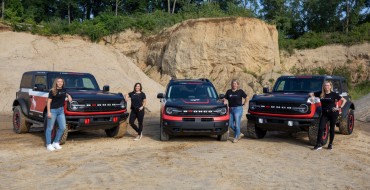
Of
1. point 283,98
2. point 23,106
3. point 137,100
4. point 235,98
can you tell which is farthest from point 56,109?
point 283,98

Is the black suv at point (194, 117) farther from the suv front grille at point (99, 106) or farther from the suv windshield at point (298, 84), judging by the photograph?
the suv windshield at point (298, 84)

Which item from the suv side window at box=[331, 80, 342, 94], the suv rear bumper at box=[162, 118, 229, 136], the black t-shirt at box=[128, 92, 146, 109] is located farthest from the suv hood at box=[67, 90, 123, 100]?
the suv side window at box=[331, 80, 342, 94]

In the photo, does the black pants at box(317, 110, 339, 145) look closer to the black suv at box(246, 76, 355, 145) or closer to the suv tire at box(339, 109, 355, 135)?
the black suv at box(246, 76, 355, 145)

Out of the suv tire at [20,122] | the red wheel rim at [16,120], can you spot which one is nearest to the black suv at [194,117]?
the suv tire at [20,122]

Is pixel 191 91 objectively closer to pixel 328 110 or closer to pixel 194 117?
pixel 194 117

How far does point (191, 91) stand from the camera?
424 inches

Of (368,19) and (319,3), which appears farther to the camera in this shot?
(319,3)

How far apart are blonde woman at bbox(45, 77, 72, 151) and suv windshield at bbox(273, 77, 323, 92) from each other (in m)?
6.26

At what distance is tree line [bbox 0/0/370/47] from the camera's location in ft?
115

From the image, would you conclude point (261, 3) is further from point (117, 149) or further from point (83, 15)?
point (117, 149)

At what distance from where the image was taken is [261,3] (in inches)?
2058

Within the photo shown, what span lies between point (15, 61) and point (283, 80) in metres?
19.4

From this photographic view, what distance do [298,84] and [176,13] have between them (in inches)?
1524

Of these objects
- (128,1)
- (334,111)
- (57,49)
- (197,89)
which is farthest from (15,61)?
(128,1)
